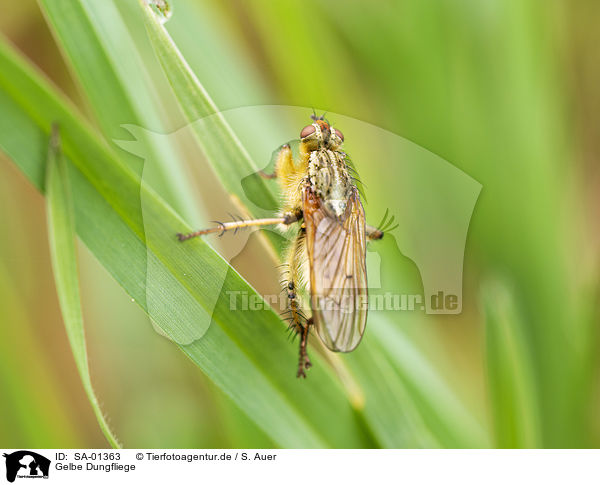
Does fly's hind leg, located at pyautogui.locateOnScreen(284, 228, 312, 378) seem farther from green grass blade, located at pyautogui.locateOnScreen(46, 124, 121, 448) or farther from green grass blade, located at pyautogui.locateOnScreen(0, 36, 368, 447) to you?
green grass blade, located at pyautogui.locateOnScreen(46, 124, 121, 448)

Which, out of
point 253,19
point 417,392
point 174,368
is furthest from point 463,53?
point 174,368

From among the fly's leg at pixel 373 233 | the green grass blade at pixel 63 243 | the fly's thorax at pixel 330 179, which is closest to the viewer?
the green grass blade at pixel 63 243

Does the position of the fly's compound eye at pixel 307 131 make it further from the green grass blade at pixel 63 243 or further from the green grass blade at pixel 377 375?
the green grass blade at pixel 63 243

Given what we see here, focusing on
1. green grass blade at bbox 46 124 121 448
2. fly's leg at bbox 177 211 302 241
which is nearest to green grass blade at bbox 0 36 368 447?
green grass blade at bbox 46 124 121 448

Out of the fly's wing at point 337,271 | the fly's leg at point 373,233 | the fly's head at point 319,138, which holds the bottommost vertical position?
the fly's wing at point 337,271

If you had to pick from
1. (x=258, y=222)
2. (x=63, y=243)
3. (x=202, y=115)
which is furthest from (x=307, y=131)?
(x=63, y=243)
